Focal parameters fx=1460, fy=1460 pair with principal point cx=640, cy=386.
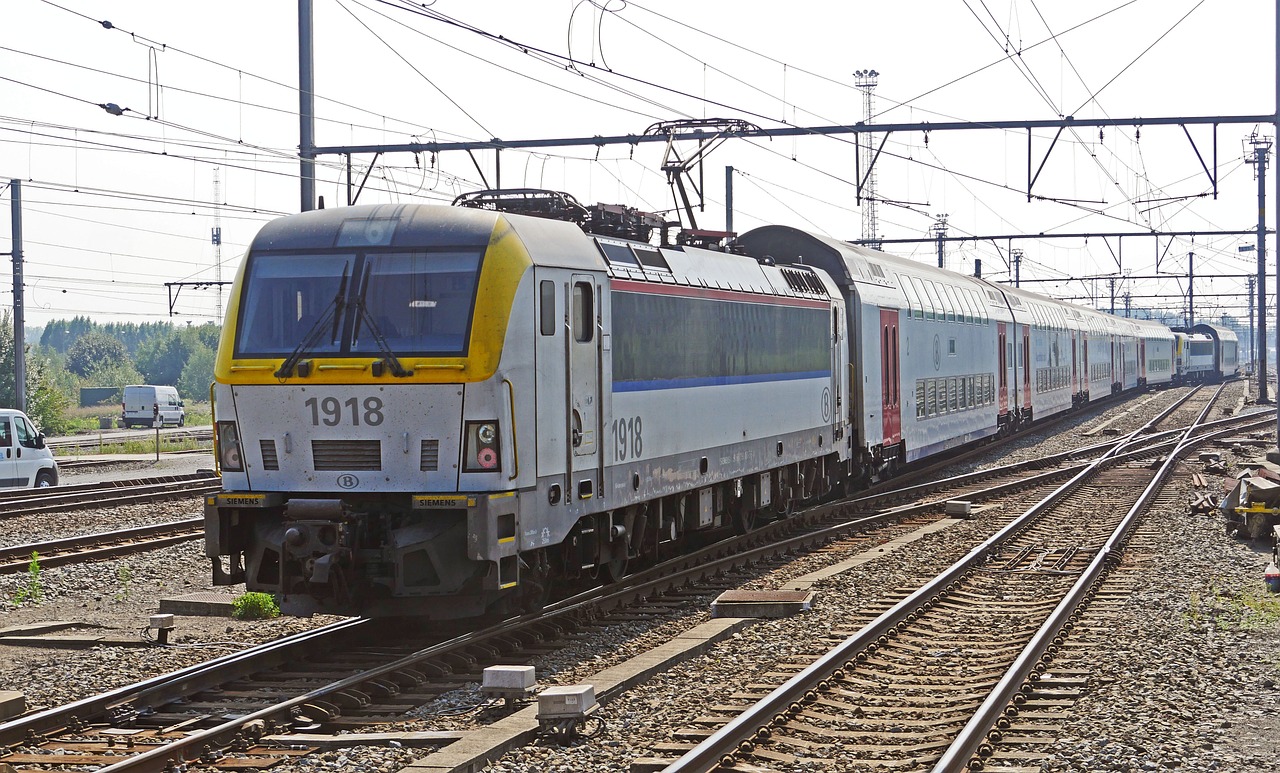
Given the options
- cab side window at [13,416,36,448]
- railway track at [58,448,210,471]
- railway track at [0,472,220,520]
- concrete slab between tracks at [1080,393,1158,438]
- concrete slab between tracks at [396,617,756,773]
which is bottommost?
concrete slab between tracks at [396,617,756,773]

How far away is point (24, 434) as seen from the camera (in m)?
27.3

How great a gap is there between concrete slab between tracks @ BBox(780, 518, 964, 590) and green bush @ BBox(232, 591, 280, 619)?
4.74 m

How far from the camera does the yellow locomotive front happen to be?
1047 cm

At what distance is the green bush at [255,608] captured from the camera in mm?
12570

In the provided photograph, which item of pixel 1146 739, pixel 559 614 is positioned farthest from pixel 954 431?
pixel 1146 739

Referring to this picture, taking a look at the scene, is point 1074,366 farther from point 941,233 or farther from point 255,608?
point 255,608

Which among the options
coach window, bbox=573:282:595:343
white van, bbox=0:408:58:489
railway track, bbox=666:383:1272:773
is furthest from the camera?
white van, bbox=0:408:58:489

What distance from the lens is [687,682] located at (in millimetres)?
9859

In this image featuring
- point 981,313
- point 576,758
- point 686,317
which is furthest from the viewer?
point 981,313

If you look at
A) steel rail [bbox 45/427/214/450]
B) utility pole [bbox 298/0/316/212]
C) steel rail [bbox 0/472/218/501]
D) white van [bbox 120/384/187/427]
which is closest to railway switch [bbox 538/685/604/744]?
utility pole [bbox 298/0/316/212]

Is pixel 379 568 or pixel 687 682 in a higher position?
pixel 379 568

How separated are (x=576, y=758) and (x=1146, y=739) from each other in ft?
10.5

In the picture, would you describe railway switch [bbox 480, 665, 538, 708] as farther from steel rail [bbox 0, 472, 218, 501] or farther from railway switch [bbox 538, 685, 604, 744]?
steel rail [bbox 0, 472, 218, 501]

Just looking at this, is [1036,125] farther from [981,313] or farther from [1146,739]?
[1146,739]
